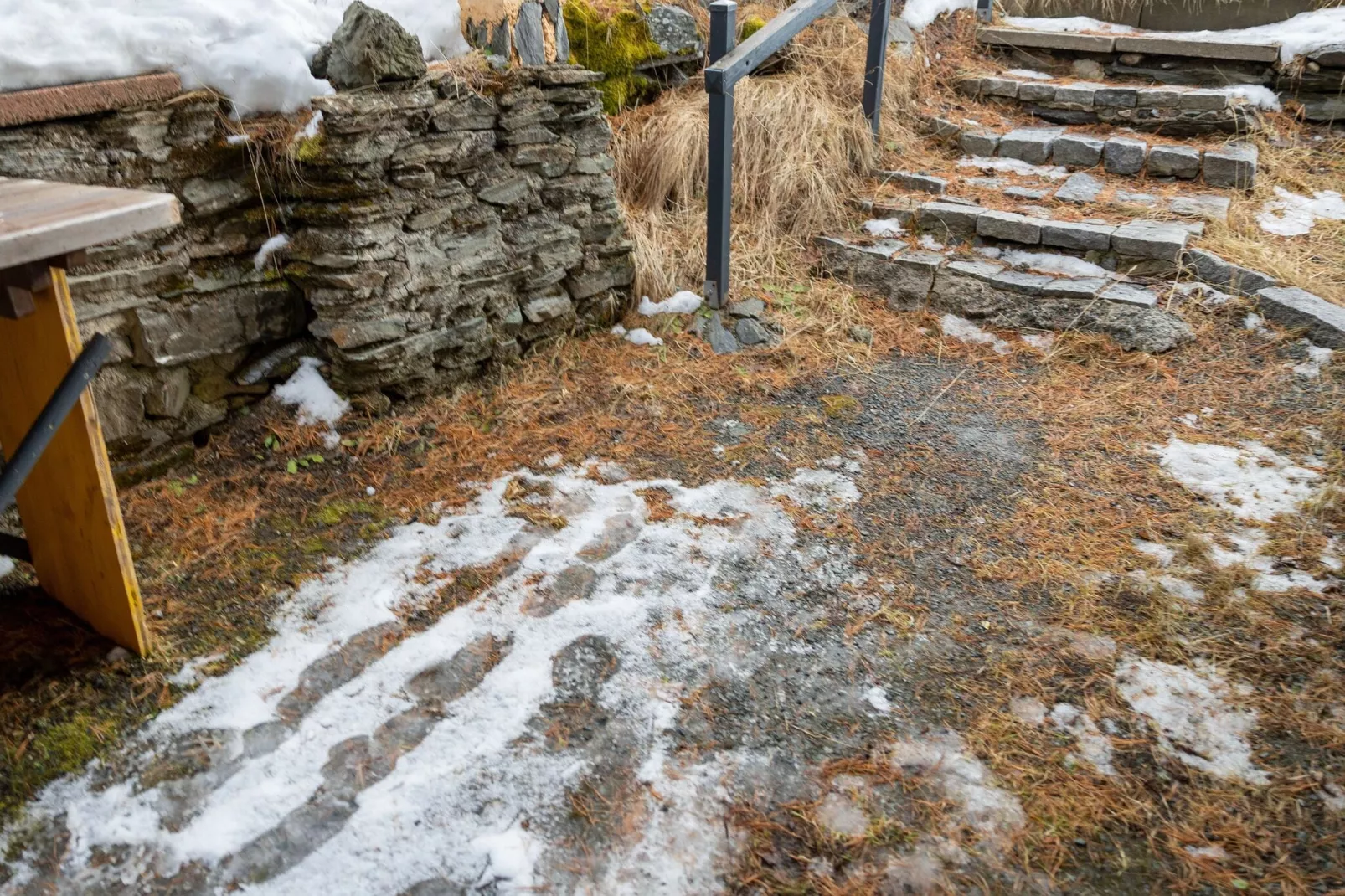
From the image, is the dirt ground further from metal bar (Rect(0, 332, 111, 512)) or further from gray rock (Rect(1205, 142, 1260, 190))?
gray rock (Rect(1205, 142, 1260, 190))

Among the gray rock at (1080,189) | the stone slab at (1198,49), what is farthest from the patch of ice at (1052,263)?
the stone slab at (1198,49)

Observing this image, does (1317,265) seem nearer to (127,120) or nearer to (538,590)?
(538,590)

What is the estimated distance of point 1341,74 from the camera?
5230 millimetres

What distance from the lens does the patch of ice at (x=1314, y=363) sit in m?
3.59

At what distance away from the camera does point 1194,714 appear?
2184mm

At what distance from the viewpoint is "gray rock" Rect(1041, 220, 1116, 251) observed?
4309mm

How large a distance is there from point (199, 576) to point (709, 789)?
165 cm

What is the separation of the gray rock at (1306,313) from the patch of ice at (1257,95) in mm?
1964

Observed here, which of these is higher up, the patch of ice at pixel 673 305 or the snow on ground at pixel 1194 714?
the patch of ice at pixel 673 305

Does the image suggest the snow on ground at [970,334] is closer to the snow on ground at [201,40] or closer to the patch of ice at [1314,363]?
the patch of ice at [1314,363]

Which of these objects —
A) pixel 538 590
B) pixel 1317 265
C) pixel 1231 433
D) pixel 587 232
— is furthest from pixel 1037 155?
pixel 538 590

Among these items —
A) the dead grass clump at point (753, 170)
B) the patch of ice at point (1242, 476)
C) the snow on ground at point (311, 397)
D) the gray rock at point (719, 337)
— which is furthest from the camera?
the dead grass clump at point (753, 170)

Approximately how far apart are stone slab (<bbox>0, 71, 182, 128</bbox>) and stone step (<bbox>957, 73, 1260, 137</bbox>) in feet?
15.9

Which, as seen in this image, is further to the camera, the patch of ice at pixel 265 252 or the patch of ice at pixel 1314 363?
the patch of ice at pixel 1314 363
